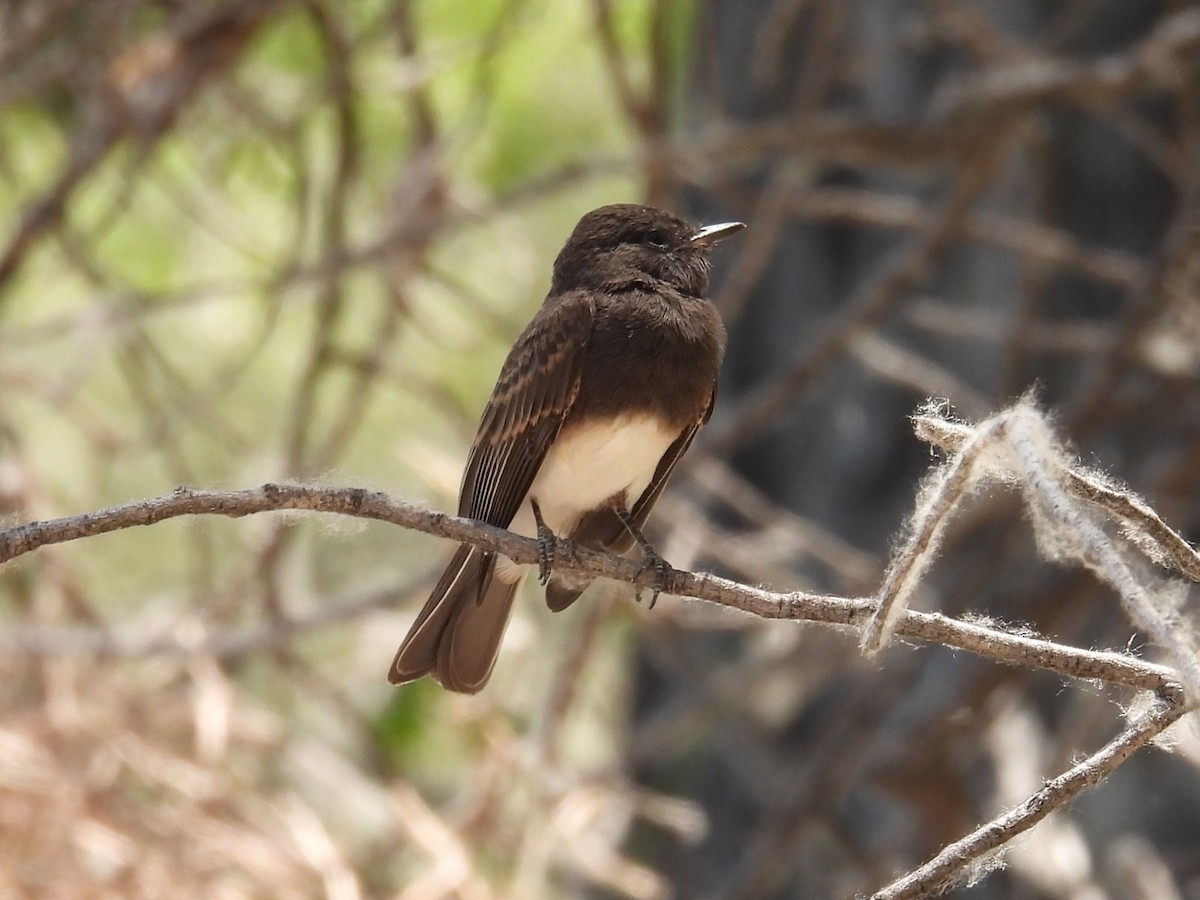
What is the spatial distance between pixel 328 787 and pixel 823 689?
1.64 m

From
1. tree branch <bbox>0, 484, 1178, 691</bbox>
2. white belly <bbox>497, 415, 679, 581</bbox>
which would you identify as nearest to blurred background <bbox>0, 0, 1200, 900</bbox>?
white belly <bbox>497, 415, 679, 581</bbox>

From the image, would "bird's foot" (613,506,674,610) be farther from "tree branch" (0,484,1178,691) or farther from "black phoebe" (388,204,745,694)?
"tree branch" (0,484,1178,691)

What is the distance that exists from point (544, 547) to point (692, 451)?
68.2 inches

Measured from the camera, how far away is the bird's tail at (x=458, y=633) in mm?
2764

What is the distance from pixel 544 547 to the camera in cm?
254

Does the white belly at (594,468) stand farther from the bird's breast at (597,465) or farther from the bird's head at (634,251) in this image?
Answer: the bird's head at (634,251)

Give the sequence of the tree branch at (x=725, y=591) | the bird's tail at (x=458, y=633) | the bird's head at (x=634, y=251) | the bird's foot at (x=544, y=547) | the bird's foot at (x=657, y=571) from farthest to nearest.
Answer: the bird's head at (x=634, y=251) → the bird's tail at (x=458, y=633) → the bird's foot at (x=657, y=571) → the bird's foot at (x=544, y=547) → the tree branch at (x=725, y=591)

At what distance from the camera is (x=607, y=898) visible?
584 cm

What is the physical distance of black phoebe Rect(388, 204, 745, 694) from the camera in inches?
113

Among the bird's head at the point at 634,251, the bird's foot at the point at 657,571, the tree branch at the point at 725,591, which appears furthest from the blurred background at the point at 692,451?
the tree branch at the point at 725,591

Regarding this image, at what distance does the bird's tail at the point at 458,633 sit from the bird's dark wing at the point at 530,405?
0.45 ft

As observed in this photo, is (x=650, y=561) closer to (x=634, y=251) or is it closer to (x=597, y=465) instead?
(x=597, y=465)

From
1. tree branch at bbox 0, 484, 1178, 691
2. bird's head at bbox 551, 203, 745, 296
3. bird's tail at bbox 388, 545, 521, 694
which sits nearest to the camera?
tree branch at bbox 0, 484, 1178, 691

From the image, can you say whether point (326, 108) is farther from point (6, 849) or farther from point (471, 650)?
point (471, 650)
